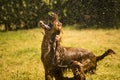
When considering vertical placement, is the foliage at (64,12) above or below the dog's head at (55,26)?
below

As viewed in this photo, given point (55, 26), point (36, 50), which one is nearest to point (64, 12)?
point (36, 50)

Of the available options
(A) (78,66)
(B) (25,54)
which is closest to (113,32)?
(B) (25,54)

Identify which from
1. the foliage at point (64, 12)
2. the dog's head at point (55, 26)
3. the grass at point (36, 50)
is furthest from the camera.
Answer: the foliage at point (64, 12)

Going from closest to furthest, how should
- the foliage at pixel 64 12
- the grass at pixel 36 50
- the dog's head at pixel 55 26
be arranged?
the dog's head at pixel 55 26 < the grass at pixel 36 50 < the foliage at pixel 64 12

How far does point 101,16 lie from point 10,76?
399 inches

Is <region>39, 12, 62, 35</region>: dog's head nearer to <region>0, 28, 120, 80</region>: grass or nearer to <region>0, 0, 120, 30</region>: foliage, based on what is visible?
<region>0, 28, 120, 80</region>: grass

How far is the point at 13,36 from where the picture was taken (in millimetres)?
15547

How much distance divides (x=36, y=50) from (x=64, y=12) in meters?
5.67

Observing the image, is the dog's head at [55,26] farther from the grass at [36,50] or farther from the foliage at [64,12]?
the foliage at [64,12]

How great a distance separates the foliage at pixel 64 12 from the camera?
1694 centimetres

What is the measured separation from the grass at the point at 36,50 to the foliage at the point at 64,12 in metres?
Result: 0.94

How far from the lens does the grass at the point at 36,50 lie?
8.91 metres

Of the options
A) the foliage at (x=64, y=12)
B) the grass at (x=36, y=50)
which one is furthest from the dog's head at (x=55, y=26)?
the foliage at (x=64, y=12)

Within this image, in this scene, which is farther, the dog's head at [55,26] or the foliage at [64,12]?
the foliage at [64,12]
